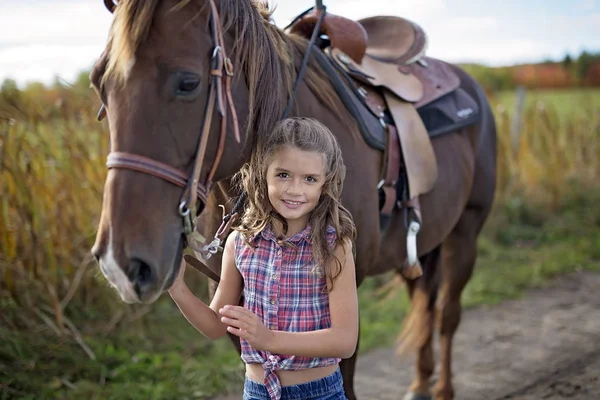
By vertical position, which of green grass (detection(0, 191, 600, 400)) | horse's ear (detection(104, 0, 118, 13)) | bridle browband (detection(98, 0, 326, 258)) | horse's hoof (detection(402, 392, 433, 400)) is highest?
horse's ear (detection(104, 0, 118, 13))

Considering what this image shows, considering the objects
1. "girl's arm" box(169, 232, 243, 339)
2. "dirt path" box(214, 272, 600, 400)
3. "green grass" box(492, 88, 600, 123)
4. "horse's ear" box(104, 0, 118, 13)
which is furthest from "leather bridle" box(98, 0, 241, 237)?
"green grass" box(492, 88, 600, 123)

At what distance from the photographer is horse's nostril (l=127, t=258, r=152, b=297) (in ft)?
4.31

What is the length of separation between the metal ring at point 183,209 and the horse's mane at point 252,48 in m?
0.36

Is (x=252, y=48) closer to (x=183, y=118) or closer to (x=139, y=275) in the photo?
Result: (x=183, y=118)

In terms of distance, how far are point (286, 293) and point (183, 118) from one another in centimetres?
55

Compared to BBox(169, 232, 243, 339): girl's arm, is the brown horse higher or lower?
higher

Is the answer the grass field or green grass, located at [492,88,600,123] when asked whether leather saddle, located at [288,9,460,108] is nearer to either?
the grass field

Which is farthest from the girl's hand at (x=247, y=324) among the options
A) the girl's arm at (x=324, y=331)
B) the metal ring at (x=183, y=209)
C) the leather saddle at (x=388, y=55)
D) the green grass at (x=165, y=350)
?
the green grass at (x=165, y=350)

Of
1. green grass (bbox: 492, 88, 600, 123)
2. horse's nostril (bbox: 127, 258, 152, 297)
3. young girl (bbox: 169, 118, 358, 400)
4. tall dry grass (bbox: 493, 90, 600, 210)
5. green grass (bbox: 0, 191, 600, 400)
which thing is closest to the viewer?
horse's nostril (bbox: 127, 258, 152, 297)

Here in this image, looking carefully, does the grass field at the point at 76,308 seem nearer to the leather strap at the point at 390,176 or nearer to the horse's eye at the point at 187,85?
the leather strap at the point at 390,176

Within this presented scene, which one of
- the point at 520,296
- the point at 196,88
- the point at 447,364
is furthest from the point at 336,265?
the point at 520,296

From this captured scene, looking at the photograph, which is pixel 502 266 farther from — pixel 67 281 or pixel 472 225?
pixel 67 281

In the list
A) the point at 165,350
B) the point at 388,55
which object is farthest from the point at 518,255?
the point at 165,350

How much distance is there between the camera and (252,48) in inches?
67.3
